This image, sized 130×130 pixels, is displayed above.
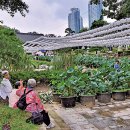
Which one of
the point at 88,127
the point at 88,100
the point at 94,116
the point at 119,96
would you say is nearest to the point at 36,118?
the point at 88,127

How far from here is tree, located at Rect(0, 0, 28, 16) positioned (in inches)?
693

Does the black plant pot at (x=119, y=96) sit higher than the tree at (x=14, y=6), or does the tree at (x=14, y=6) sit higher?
the tree at (x=14, y=6)

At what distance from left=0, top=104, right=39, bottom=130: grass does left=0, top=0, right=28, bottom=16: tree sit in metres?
11.8

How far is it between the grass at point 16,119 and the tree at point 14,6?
11.8 metres

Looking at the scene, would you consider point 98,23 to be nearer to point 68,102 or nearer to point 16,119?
point 68,102

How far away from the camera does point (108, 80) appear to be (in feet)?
35.9

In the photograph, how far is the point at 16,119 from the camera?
19.2ft

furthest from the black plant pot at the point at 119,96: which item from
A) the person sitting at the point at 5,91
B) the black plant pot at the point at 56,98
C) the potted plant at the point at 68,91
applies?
the person sitting at the point at 5,91

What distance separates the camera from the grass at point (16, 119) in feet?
17.5

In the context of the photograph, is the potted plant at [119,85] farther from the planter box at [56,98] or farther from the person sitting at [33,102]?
the person sitting at [33,102]

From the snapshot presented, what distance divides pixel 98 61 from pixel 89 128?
52.0ft

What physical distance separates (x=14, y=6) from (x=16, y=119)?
12769mm

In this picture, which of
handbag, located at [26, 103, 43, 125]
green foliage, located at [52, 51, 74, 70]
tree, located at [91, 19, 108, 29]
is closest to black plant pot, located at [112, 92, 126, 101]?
handbag, located at [26, 103, 43, 125]

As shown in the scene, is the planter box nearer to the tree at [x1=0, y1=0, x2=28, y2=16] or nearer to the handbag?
the handbag
